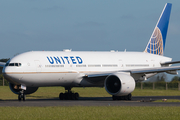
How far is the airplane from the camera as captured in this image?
96.4 ft

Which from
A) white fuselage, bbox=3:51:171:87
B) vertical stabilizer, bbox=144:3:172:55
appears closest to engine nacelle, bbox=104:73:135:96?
white fuselage, bbox=3:51:171:87

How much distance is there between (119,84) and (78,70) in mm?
4158

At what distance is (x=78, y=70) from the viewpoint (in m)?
32.3

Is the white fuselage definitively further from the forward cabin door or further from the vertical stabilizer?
the vertical stabilizer

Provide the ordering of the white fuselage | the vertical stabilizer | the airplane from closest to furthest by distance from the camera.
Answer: the white fuselage → the airplane → the vertical stabilizer

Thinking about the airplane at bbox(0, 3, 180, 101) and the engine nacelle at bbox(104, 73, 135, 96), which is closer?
the airplane at bbox(0, 3, 180, 101)

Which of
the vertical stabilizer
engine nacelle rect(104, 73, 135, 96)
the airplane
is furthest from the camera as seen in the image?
the vertical stabilizer

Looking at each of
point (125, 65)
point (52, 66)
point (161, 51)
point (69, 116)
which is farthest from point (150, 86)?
point (69, 116)

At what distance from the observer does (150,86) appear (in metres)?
55.7

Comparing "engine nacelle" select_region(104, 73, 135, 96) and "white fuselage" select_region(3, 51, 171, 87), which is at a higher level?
"white fuselage" select_region(3, 51, 171, 87)

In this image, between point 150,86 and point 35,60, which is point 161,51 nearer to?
point 150,86

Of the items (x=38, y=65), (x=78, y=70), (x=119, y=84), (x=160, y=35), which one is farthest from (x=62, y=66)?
(x=160, y=35)

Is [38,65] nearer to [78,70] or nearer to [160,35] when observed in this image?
[78,70]

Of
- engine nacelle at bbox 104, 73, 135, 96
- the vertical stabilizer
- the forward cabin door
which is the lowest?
engine nacelle at bbox 104, 73, 135, 96
